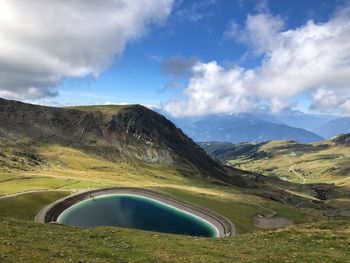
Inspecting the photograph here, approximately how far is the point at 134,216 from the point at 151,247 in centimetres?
8015

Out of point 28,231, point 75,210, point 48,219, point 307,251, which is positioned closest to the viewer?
point 307,251

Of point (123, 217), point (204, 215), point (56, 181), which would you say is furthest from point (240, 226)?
point (56, 181)

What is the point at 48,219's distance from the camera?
9788 cm

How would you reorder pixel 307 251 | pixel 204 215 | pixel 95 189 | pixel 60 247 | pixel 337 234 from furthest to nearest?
pixel 95 189, pixel 204 215, pixel 337 234, pixel 307 251, pixel 60 247

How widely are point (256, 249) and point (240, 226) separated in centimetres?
7689

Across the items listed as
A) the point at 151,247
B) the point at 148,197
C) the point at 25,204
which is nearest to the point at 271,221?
the point at 148,197

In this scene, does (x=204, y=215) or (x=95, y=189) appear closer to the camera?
(x=204, y=215)

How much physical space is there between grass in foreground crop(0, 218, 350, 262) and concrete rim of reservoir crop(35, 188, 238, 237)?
49167 millimetres

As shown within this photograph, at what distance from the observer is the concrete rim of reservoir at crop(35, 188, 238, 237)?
102m

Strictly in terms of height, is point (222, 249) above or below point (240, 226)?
above

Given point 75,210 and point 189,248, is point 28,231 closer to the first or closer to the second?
point 189,248

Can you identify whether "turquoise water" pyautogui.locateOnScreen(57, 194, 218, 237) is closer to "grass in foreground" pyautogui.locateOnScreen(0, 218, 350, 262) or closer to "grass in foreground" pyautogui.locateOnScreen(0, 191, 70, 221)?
"grass in foreground" pyautogui.locateOnScreen(0, 191, 70, 221)

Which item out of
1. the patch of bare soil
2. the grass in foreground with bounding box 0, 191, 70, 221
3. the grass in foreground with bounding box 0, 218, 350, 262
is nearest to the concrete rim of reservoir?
the grass in foreground with bounding box 0, 191, 70, 221

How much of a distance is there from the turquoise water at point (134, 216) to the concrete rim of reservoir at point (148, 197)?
1642mm
